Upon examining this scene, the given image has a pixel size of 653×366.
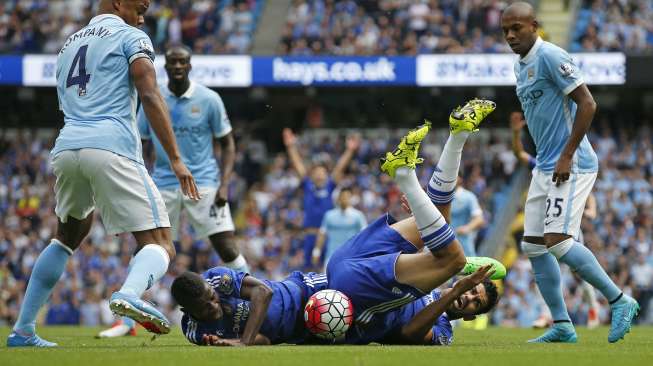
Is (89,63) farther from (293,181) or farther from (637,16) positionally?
(637,16)

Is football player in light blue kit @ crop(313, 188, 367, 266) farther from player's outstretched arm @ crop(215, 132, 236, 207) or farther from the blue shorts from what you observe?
the blue shorts

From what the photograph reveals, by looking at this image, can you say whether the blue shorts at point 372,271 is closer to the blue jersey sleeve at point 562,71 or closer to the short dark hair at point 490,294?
the short dark hair at point 490,294

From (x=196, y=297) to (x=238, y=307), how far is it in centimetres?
50

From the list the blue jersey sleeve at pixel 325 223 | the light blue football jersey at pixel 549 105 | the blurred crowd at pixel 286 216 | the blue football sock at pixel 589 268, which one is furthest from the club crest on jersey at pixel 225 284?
the blurred crowd at pixel 286 216

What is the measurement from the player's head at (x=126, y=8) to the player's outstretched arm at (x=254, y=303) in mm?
2074

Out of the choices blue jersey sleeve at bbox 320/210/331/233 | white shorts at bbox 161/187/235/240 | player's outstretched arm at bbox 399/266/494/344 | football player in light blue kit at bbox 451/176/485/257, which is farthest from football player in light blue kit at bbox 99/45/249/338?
blue jersey sleeve at bbox 320/210/331/233

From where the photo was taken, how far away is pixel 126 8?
24.4 ft

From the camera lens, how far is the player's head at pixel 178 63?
10477 mm

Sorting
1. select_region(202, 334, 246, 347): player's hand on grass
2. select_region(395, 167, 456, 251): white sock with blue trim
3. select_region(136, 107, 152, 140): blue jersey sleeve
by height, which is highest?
select_region(136, 107, 152, 140): blue jersey sleeve

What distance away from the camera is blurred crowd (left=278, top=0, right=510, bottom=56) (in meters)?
24.7

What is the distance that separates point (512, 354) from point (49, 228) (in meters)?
17.3

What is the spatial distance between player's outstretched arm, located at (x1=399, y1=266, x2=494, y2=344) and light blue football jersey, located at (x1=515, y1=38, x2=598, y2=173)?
1515 millimetres

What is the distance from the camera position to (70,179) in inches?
279

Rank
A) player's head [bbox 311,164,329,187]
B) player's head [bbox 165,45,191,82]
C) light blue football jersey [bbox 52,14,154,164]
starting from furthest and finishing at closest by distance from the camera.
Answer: player's head [bbox 311,164,329,187]
player's head [bbox 165,45,191,82]
light blue football jersey [bbox 52,14,154,164]
